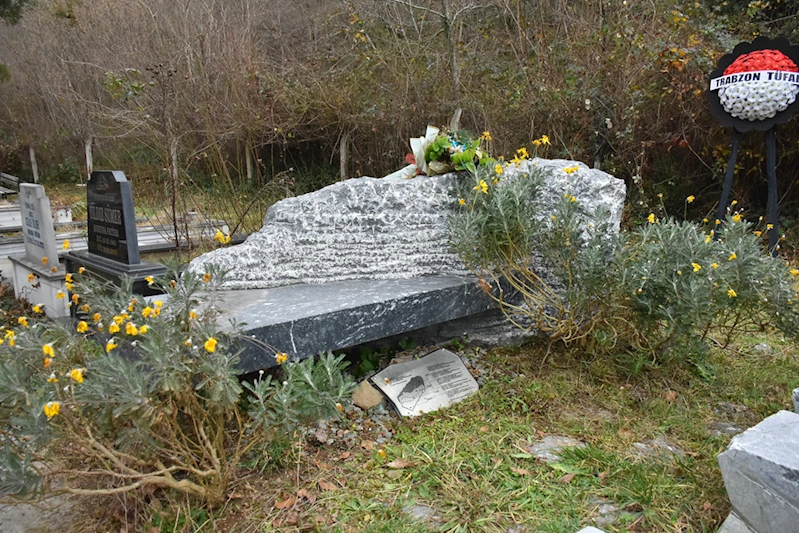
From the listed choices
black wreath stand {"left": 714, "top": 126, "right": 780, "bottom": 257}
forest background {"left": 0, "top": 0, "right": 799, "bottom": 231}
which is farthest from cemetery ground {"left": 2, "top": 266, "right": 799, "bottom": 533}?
forest background {"left": 0, "top": 0, "right": 799, "bottom": 231}

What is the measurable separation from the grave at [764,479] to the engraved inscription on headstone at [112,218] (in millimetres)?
4027

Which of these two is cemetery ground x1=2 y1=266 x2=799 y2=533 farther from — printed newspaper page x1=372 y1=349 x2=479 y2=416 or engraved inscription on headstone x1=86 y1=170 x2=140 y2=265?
engraved inscription on headstone x1=86 y1=170 x2=140 y2=265

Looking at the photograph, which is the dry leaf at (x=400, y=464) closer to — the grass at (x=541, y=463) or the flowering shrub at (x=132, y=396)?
the grass at (x=541, y=463)

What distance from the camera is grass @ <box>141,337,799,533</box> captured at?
2.04m

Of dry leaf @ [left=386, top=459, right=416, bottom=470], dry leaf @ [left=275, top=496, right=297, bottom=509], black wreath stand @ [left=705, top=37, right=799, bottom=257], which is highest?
black wreath stand @ [left=705, top=37, right=799, bottom=257]

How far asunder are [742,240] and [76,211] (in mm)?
10105

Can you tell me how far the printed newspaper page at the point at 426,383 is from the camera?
2889 mm

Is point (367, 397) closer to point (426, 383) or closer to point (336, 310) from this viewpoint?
point (426, 383)

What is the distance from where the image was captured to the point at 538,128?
6.89 m

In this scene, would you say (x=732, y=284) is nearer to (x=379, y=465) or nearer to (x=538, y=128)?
(x=379, y=465)

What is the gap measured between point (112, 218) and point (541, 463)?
12.2 feet

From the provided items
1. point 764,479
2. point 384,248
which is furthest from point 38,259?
point 764,479

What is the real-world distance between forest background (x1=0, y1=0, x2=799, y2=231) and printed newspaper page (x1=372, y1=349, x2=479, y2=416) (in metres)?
2.69

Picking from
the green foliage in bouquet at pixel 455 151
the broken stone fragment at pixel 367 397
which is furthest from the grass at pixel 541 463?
the green foliage in bouquet at pixel 455 151
